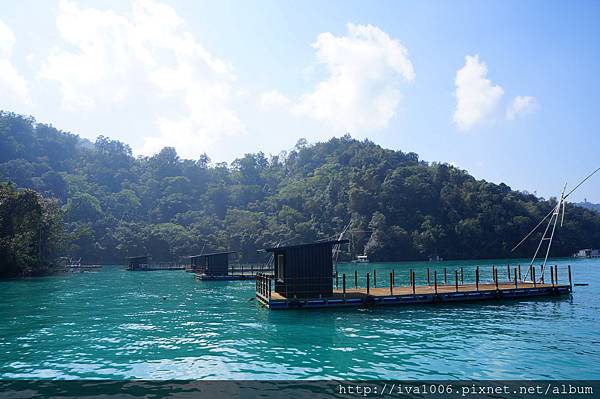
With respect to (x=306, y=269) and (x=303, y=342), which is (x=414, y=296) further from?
(x=303, y=342)

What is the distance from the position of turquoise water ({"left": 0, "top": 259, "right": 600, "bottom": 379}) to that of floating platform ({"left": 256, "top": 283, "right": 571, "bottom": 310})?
2.83ft

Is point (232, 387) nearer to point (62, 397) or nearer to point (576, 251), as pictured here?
point (62, 397)

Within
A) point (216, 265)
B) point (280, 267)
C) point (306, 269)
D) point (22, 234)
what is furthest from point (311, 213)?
point (306, 269)

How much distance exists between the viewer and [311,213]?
163 metres

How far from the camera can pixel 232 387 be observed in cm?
1472

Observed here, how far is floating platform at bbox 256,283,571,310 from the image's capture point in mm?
31281

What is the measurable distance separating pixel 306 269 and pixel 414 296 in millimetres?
8497

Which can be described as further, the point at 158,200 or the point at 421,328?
the point at 158,200

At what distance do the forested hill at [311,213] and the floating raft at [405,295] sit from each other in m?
92.1

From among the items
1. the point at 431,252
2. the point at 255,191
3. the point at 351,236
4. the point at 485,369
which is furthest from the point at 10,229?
the point at 255,191

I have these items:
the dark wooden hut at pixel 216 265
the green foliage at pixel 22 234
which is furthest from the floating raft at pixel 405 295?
the green foliage at pixel 22 234

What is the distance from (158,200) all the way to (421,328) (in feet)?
532

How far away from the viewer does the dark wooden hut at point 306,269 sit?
3206cm

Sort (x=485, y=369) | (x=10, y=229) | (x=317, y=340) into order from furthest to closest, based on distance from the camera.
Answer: (x=10, y=229) < (x=317, y=340) < (x=485, y=369)
